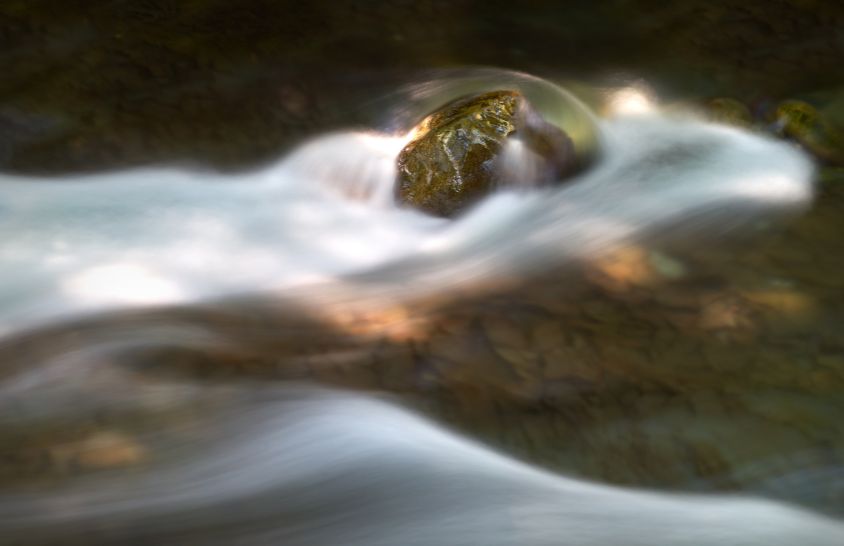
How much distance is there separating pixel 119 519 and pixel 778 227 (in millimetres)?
3106

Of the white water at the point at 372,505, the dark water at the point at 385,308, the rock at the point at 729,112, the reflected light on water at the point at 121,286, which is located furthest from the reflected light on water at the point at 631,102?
the white water at the point at 372,505

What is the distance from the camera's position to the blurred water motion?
2824 mm

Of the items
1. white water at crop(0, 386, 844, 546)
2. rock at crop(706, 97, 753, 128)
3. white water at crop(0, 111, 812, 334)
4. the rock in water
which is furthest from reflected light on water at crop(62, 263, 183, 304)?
rock at crop(706, 97, 753, 128)

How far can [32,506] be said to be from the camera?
2736 millimetres

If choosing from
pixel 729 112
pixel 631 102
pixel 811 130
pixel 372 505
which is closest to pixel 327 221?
pixel 372 505

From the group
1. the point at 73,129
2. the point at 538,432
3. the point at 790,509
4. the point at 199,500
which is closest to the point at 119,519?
the point at 199,500

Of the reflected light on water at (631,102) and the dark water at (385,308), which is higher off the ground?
the reflected light on water at (631,102)

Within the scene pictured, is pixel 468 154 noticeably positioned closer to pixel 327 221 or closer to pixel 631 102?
pixel 327 221

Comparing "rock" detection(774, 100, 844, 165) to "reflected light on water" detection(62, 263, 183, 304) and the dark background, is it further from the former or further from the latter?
"reflected light on water" detection(62, 263, 183, 304)

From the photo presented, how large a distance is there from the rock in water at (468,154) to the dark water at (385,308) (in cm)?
16

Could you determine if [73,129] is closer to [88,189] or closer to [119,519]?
[88,189]

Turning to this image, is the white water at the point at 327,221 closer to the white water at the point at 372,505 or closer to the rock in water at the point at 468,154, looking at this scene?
the rock in water at the point at 468,154

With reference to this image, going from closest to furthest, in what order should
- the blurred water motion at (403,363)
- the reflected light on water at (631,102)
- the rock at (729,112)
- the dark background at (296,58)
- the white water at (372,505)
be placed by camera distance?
the white water at (372,505)
the blurred water motion at (403,363)
the dark background at (296,58)
the rock at (729,112)
the reflected light on water at (631,102)

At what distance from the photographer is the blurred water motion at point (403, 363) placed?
282 centimetres
